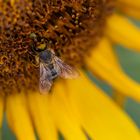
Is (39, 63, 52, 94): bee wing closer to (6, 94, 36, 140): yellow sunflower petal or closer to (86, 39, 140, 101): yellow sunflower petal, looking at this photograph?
(6, 94, 36, 140): yellow sunflower petal

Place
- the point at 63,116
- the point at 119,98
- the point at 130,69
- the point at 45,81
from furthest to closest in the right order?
the point at 130,69 < the point at 119,98 < the point at 63,116 < the point at 45,81

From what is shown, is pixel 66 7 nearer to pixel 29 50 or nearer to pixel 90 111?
pixel 29 50

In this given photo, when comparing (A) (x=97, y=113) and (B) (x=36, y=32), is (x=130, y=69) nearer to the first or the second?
(A) (x=97, y=113)

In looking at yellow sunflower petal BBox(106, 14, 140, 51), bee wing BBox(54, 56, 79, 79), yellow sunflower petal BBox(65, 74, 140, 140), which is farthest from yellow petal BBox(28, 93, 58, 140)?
yellow sunflower petal BBox(106, 14, 140, 51)

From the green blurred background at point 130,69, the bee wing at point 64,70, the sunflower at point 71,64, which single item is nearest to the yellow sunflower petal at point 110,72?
the sunflower at point 71,64

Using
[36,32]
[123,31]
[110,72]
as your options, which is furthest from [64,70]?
[123,31]
